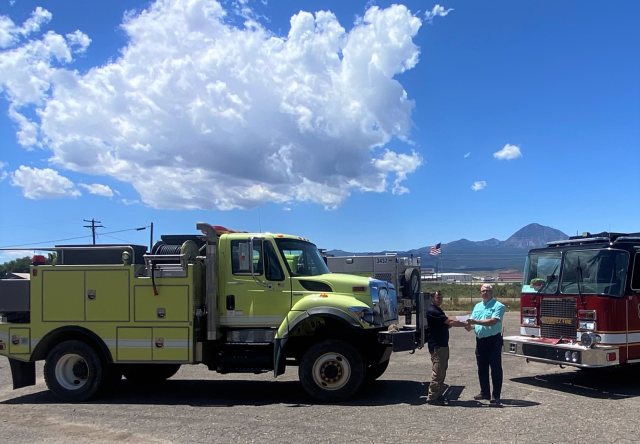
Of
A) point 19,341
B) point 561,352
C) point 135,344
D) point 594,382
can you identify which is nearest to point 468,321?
point 561,352

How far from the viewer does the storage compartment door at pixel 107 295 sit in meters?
9.35

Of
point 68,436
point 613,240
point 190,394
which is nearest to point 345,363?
point 190,394

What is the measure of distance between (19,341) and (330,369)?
17.1 ft

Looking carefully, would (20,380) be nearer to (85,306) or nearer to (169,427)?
(85,306)

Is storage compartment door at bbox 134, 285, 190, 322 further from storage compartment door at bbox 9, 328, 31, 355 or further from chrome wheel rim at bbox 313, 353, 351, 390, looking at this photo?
chrome wheel rim at bbox 313, 353, 351, 390

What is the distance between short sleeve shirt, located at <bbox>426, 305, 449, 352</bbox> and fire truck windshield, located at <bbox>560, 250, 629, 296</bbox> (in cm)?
279

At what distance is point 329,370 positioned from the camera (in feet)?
29.2

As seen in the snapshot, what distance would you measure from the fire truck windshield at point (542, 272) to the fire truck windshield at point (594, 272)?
21 centimetres

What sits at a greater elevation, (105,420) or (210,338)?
(210,338)

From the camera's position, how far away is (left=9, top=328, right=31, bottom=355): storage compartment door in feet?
31.1

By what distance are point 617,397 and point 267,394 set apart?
566 cm

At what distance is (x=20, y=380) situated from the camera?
9852 mm

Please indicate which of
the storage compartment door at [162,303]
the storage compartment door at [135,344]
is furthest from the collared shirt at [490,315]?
the storage compartment door at [135,344]

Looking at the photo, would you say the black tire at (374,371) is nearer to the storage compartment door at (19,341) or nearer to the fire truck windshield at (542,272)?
the fire truck windshield at (542,272)
